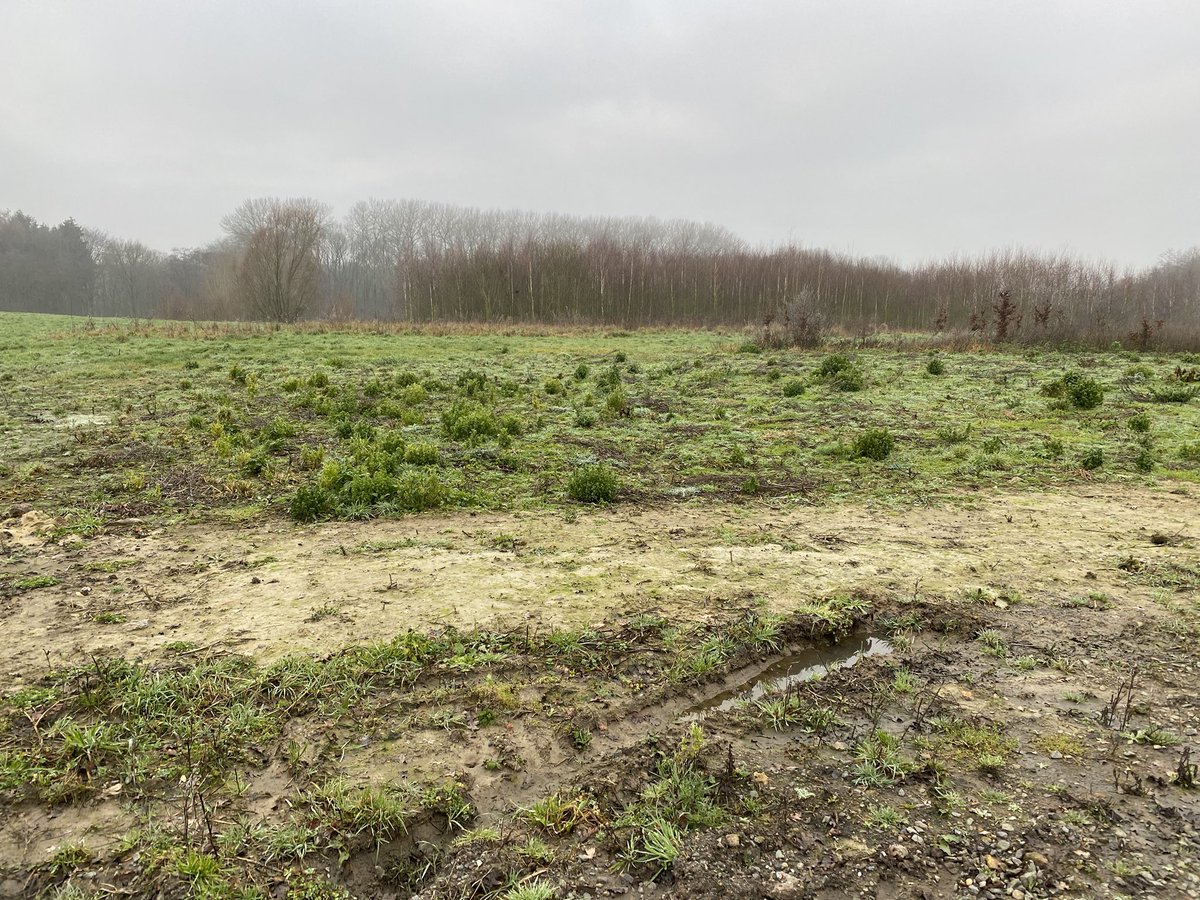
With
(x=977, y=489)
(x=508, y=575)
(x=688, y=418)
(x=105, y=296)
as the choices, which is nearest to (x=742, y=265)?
(x=688, y=418)

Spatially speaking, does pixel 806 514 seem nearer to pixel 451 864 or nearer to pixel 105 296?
pixel 451 864

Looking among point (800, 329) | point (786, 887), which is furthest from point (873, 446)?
point (800, 329)

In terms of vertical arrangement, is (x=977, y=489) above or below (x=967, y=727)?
above

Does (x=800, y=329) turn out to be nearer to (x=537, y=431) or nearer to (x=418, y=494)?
(x=537, y=431)

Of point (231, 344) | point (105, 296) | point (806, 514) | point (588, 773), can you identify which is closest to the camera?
point (588, 773)

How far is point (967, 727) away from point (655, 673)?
1777 mm

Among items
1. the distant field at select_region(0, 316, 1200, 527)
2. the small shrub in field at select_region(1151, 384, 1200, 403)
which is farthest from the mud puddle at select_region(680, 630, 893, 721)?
the small shrub in field at select_region(1151, 384, 1200, 403)

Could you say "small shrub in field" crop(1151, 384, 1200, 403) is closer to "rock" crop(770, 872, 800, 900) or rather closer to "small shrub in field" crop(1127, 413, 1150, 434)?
"small shrub in field" crop(1127, 413, 1150, 434)

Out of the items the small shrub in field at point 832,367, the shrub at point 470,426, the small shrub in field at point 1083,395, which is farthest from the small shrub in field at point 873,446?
the small shrub in field at point 832,367

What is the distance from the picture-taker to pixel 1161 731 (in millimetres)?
3484

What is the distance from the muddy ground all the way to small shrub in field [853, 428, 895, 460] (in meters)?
2.64

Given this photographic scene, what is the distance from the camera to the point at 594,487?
751cm

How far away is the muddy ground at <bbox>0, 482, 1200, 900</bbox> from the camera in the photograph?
271 centimetres

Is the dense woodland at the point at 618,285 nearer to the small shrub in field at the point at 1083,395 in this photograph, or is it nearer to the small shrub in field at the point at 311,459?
the small shrub in field at the point at 1083,395
